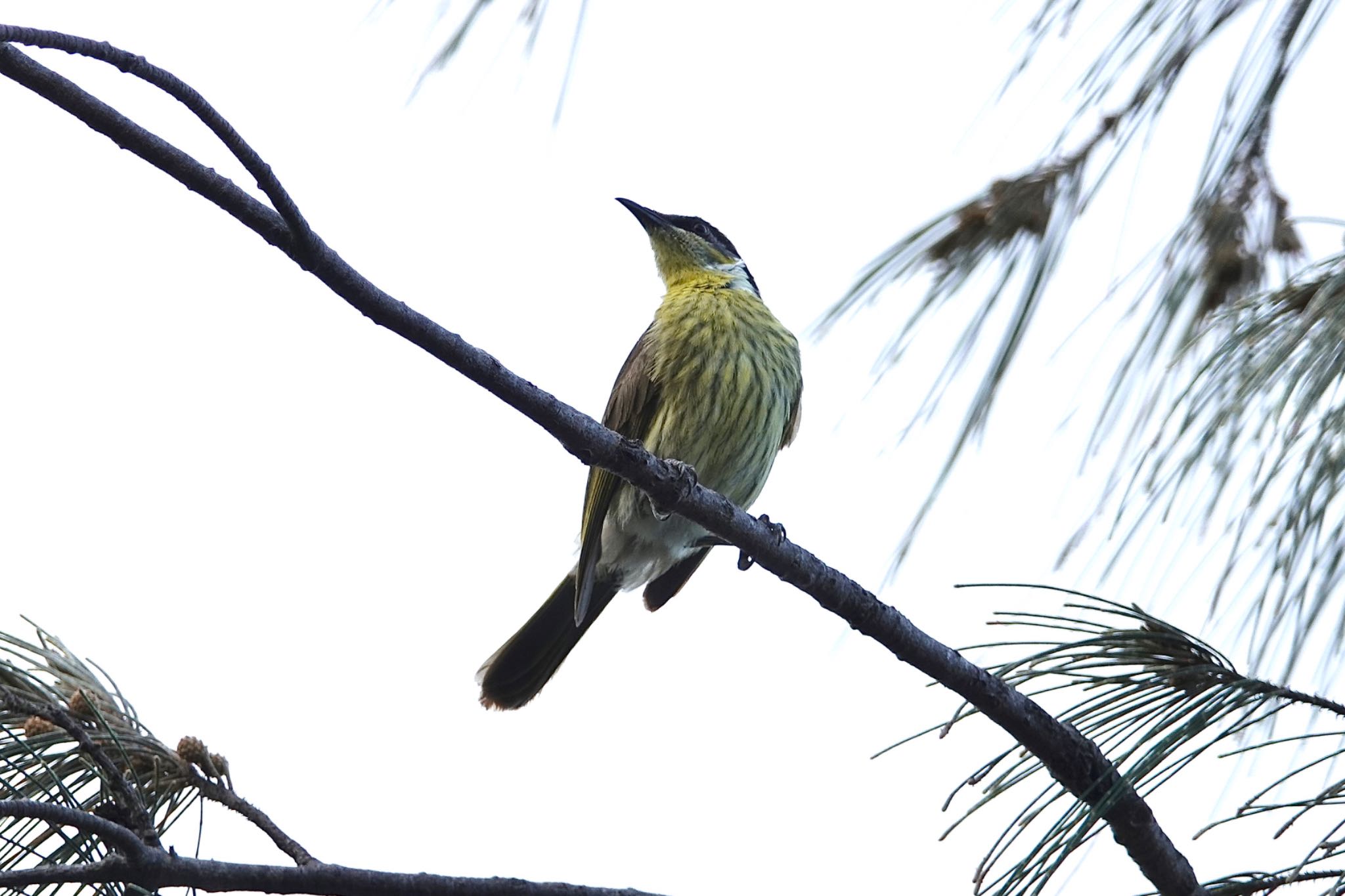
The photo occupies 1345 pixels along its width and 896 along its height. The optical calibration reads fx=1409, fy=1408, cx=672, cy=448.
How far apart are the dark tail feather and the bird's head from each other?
4.04 ft

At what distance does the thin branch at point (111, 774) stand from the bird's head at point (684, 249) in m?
3.48

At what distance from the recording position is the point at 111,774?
1.66 meters

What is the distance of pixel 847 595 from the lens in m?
→ 2.46

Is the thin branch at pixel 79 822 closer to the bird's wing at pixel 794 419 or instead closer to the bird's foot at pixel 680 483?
the bird's foot at pixel 680 483

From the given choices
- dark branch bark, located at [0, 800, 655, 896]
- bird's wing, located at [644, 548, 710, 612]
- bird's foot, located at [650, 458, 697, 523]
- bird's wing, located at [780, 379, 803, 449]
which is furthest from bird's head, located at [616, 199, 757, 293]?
dark branch bark, located at [0, 800, 655, 896]

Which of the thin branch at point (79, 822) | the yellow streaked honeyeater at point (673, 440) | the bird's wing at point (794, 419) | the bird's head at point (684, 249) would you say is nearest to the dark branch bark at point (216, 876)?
the thin branch at point (79, 822)

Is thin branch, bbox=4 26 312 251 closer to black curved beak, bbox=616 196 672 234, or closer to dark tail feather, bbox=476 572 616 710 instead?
dark tail feather, bbox=476 572 616 710

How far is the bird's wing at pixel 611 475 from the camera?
421 centimetres

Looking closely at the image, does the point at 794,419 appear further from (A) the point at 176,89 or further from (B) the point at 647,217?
(A) the point at 176,89

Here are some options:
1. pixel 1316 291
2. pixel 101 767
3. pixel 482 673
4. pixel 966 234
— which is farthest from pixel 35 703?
pixel 482 673

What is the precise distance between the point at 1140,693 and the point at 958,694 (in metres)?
0.38

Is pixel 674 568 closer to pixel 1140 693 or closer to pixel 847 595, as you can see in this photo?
pixel 847 595

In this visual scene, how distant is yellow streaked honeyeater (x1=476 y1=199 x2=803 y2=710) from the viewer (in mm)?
4188

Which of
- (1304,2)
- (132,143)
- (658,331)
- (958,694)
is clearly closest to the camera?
(132,143)
